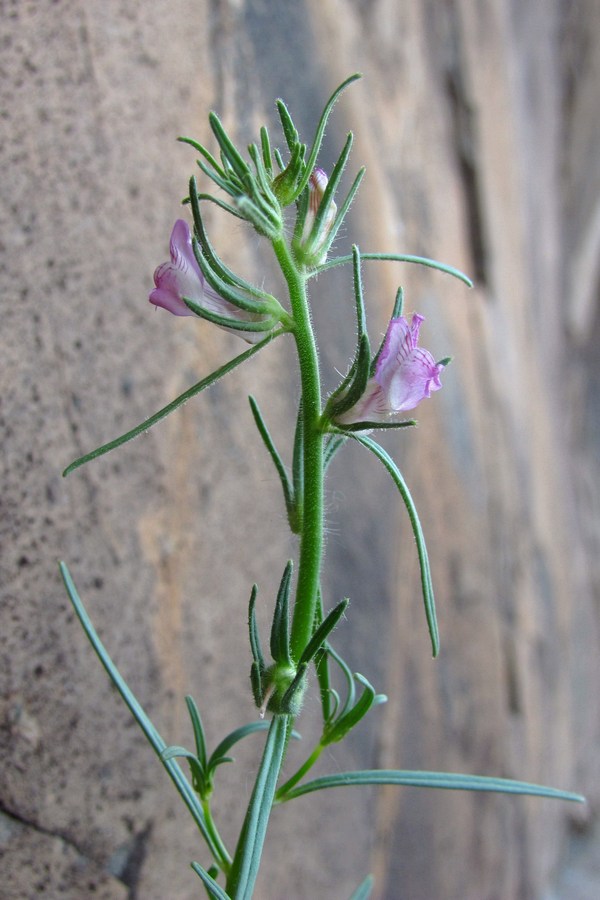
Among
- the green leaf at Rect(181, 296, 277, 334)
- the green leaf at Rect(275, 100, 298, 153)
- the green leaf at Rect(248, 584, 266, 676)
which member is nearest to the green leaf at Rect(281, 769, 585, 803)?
the green leaf at Rect(248, 584, 266, 676)

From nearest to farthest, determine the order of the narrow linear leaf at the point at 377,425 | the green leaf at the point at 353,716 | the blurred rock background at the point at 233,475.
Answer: the narrow linear leaf at the point at 377,425 < the green leaf at the point at 353,716 < the blurred rock background at the point at 233,475

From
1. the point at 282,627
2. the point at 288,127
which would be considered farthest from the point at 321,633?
the point at 288,127

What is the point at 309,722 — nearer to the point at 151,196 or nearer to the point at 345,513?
the point at 345,513

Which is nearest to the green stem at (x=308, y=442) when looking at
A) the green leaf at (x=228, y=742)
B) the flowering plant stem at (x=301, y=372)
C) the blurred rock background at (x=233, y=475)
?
the flowering plant stem at (x=301, y=372)

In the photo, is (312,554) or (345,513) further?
(345,513)

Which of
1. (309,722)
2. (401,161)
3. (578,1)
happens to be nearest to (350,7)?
(401,161)

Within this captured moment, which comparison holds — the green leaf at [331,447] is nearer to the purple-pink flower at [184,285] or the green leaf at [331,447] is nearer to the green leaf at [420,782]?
the purple-pink flower at [184,285]

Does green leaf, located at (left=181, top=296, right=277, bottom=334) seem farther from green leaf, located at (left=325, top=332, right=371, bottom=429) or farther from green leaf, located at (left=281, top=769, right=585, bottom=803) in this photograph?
green leaf, located at (left=281, top=769, right=585, bottom=803)
